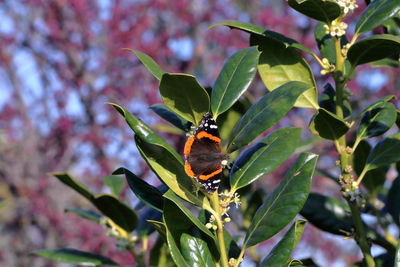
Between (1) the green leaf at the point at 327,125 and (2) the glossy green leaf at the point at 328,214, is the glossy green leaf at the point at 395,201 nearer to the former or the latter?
(2) the glossy green leaf at the point at 328,214

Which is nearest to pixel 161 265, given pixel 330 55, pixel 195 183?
pixel 195 183

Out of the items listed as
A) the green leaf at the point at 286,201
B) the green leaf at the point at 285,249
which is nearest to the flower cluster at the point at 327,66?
the green leaf at the point at 286,201

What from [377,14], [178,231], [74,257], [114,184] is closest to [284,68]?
[377,14]

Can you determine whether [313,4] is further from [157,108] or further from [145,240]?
[145,240]

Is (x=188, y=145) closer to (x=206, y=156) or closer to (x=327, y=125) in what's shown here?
(x=206, y=156)

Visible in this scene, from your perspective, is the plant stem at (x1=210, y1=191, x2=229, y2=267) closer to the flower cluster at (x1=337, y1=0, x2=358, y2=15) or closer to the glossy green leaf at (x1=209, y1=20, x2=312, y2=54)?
the glossy green leaf at (x1=209, y1=20, x2=312, y2=54)

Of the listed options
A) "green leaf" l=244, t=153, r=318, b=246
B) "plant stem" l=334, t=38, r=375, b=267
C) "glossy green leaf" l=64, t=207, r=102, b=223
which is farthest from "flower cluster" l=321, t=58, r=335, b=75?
"glossy green leaf" l=64, t=207, r=102, b=223
